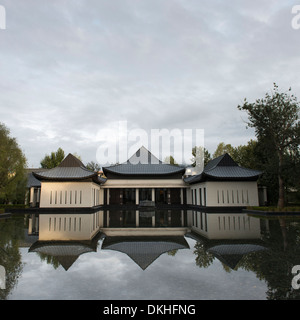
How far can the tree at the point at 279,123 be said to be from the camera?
21.2 meters

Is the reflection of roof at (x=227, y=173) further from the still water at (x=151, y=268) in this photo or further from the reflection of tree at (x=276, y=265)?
the reflection of tree at (x=276, y=265)

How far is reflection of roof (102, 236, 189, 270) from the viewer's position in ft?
21.9

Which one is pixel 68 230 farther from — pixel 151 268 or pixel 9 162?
pixel 9 162

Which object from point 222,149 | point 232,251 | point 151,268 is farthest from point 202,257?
point 222,149

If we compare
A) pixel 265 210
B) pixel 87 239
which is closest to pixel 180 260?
pixel 87 239

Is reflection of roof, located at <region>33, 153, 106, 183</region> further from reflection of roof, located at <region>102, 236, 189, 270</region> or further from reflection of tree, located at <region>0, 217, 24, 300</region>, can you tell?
reflection of roof, located at <region>102, 236, 189, 270</region>

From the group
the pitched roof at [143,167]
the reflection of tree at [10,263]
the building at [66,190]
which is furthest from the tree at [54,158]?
the reflection of tree at [10,263]

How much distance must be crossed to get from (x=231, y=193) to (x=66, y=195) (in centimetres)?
1506

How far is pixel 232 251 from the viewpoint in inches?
287

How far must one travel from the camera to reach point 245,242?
8.54m

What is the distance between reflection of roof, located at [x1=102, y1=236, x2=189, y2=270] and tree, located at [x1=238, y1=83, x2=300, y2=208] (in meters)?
15.3
